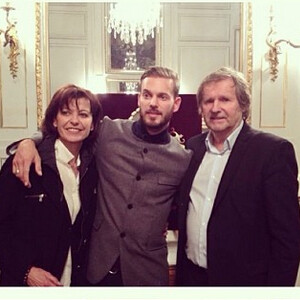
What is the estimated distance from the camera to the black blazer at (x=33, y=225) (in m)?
0.85

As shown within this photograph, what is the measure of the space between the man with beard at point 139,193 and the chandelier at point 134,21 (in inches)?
24.0

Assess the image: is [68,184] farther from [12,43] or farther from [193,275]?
[12,43]

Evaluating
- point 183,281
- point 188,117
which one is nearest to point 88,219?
point 183,281

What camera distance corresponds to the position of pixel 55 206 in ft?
2.85

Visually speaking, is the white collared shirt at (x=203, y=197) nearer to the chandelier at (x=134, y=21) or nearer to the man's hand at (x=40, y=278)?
the man's hand at (x=40, y=278)

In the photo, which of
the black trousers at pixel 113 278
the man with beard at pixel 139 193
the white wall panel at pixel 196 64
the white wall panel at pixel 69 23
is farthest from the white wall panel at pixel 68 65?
the black trousers at pixel 113 278

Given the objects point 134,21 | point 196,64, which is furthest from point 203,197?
point 134,21

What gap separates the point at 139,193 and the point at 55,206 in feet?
0.72

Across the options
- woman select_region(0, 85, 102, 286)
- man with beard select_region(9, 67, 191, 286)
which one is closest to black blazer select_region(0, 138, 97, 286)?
woman select_region(0, 85, 102, 286)

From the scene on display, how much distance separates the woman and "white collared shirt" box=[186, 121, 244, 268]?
0.25 m

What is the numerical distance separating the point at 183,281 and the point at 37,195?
41cm

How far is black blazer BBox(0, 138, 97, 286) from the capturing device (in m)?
0.85

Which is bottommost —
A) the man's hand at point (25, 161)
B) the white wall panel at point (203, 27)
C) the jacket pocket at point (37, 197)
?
the jacket pocket at point (37, 197)

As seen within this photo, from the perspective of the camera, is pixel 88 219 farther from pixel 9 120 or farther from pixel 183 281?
pixel 9 120
